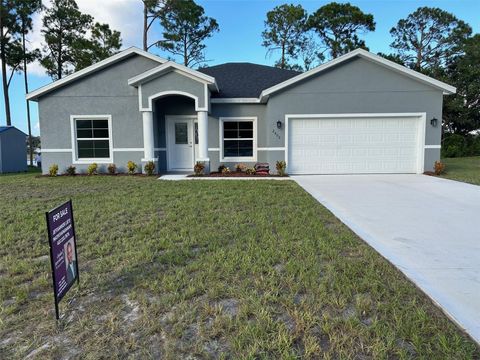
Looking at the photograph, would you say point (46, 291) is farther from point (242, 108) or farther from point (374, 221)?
point (242, 108)

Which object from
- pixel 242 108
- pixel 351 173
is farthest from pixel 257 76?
pixel 351 173

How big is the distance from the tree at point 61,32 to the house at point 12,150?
38.9 ft

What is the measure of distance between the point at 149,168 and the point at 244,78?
6629 millimetres

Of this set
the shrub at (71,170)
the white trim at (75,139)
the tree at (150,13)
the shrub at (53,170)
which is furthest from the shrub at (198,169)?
the tree at (150,13)

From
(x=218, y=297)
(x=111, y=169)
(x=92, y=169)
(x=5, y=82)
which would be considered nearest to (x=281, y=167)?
(x=111, y=169)

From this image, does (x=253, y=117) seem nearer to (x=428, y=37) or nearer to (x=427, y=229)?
(x=427, y=229)

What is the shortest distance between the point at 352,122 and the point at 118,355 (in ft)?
39.8

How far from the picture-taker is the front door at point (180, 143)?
1402cm

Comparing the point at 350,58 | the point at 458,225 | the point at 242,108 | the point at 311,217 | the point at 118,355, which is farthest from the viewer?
the point at 242,108

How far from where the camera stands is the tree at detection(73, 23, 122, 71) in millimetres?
26641

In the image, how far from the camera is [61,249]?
108 inches

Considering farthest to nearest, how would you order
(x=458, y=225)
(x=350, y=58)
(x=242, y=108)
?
1. (x=242, y=108)
2. (x=350, y=58)
3. (x=458, y=225)

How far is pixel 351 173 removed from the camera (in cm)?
1289

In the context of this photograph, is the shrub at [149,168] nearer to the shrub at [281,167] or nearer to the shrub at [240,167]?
the shrub at [240,167]
